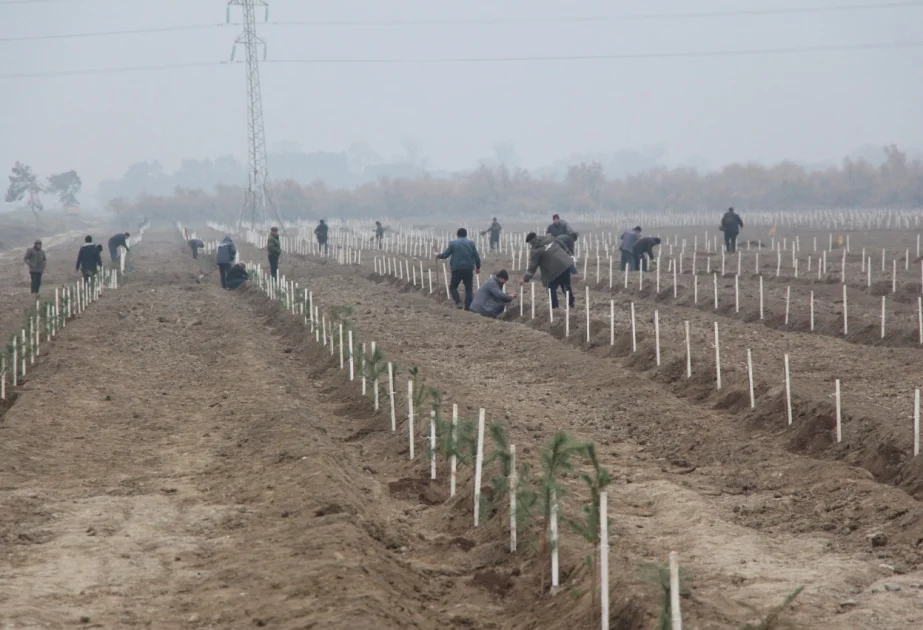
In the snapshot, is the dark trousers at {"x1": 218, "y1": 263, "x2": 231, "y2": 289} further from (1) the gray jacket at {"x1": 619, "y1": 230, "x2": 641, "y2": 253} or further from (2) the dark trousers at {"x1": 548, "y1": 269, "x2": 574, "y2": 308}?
(2) the dark trousers at {"x1": 548, "y1": 269, "x2": 574, "y2": 308}

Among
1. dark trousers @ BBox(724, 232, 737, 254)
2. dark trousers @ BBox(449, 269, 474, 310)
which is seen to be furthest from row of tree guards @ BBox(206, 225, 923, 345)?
dark trousers @ BBox(449, 269, 474, 310)

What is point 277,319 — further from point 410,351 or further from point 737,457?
point 737,457

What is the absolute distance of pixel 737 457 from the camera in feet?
34.4

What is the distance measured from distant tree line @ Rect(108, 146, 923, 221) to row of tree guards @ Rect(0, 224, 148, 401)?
8977cm

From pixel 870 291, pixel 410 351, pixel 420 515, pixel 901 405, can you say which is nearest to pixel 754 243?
pixel 870 291

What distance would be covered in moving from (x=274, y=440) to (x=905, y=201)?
10295cm

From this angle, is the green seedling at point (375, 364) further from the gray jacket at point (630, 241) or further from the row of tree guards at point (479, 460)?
the gray jacket at point (630, 241)

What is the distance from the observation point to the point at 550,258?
65.3 ft

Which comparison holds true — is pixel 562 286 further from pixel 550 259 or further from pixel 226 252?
pixel 226 252

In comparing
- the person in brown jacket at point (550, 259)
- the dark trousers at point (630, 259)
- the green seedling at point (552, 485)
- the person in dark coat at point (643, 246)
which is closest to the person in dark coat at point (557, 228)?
the person in brown jacket at point (550, 259)

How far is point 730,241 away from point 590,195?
9398 cm

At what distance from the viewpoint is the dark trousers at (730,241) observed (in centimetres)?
3625

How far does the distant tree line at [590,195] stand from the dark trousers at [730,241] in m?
72.3

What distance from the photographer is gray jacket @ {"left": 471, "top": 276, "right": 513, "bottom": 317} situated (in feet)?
70.8
